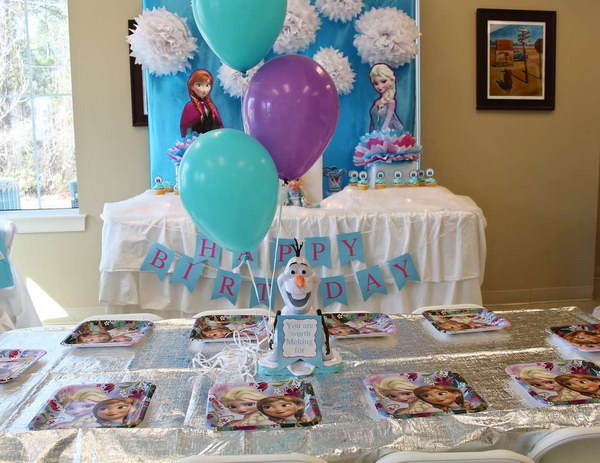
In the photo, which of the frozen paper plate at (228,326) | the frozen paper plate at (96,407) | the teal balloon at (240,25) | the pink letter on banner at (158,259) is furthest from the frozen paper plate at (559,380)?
the pink letter on banner at (158,259)

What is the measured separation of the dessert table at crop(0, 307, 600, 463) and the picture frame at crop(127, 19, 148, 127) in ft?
6.97

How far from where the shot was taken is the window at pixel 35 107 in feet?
12.4

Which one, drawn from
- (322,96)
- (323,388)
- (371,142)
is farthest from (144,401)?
(371,142)

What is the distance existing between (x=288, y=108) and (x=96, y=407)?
0.85 meters

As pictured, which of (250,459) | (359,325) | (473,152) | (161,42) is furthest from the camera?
(473,152)

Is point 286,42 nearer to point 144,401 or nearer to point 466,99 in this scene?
point 466,99

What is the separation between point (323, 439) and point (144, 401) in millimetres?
418

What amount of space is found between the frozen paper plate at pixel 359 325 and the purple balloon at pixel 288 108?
1.70ft

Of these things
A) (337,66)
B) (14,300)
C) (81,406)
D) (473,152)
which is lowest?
(14,300)

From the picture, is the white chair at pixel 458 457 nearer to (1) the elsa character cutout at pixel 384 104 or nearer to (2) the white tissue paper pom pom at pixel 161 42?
(1) the elsa character cutout at pixel 384 104

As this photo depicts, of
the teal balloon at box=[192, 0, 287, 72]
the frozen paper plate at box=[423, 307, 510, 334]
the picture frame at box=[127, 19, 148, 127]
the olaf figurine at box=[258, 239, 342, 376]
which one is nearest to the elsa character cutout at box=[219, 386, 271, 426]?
the olaf figurine at box=[258, 239, 342, 376]

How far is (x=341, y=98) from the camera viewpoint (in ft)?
11.6

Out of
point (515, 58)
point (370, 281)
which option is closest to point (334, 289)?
point (370, 281)

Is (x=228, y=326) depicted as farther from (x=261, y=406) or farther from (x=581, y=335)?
(x=581, y=335)
